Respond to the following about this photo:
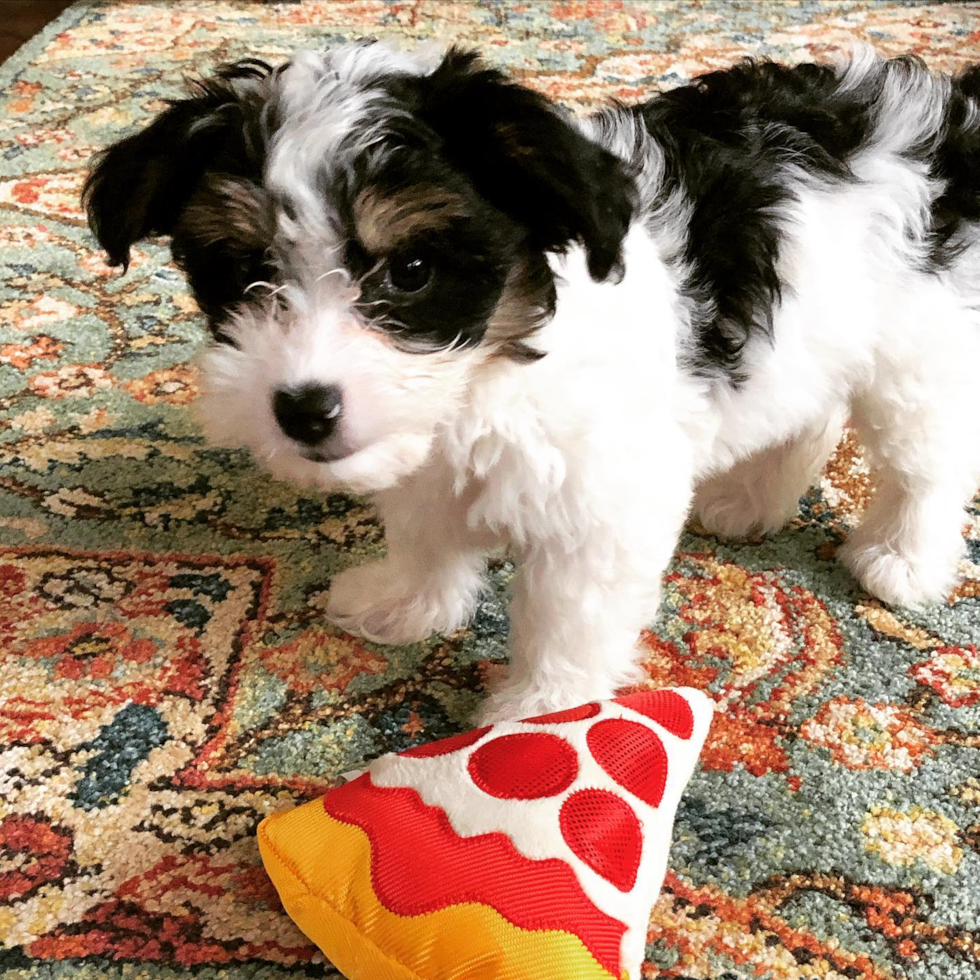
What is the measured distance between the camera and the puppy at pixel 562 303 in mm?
989

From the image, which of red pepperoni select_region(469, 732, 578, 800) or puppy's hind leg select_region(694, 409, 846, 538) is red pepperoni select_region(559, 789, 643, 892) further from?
puppy's hind leg select_region(694, 409, 846, 538)

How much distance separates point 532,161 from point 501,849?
0.71m

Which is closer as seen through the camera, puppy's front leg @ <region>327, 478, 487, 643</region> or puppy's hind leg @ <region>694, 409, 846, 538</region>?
puppy's front leg @ <region>327, 478, 487, 643</region>

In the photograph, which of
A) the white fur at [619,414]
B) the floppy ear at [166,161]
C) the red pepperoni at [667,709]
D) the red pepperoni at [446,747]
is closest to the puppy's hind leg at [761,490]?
the white fur at [619,414]

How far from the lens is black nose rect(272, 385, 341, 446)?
96 cm

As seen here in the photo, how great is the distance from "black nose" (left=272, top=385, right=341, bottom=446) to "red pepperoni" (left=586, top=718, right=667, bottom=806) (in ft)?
1.53

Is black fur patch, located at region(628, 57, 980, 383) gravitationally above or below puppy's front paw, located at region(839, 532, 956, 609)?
above

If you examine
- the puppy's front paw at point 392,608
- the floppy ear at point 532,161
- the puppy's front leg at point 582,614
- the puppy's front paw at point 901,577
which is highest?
the floppy ear at point 532,161

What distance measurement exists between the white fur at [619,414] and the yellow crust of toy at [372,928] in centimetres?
37

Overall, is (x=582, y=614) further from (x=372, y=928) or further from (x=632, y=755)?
(x=372, y=928)

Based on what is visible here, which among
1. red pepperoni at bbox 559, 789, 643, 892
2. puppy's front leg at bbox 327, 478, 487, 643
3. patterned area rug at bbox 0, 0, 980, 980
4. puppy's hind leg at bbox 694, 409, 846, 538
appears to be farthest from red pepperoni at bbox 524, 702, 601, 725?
puppy's hind leg at bbox 694, 409, 846, 538

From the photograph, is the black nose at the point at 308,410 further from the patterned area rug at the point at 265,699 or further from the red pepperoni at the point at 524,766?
the patterned area rug at the point at 265,699

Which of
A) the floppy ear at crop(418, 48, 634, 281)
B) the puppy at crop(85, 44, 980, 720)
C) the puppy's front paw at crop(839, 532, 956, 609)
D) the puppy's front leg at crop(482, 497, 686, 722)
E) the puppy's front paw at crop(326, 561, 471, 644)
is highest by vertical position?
the floppy ear at crop(418, 48, 634, 281)

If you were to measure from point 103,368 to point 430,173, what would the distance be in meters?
1.35
